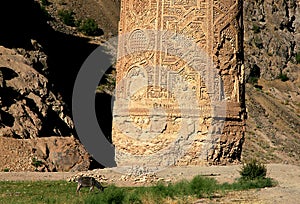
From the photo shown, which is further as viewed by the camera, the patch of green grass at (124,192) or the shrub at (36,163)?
the shrub at (36,163)

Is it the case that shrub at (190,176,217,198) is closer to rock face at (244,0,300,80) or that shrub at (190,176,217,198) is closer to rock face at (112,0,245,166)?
rock face at (112,0,245,166)

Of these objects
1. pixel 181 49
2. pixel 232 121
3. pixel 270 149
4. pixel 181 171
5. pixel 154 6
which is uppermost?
pixel 154 6

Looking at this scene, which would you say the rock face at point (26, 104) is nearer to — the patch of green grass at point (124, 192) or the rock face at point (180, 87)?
the rock face at point (180, 87)

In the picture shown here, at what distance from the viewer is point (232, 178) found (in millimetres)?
9984

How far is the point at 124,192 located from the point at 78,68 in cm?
3136

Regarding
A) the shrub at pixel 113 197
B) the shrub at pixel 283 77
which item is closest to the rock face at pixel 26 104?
the shrub at pixel 113 197

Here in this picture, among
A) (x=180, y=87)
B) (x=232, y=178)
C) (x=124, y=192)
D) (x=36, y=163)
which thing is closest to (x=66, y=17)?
(x=36, y=163)

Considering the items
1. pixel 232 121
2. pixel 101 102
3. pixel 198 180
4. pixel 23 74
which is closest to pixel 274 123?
pixel 101 102

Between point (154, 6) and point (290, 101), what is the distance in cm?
3433

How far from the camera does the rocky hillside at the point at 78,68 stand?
20.5 metres

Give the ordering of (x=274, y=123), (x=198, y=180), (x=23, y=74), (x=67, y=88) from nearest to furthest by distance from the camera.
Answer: (x=198, y=180) < (x=23, y=74) < (x=67, y=88) < (x=274, y=123)

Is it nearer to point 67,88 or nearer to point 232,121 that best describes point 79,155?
point 232,121

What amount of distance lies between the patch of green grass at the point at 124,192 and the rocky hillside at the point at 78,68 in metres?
6.29

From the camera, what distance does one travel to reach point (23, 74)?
21.5m
